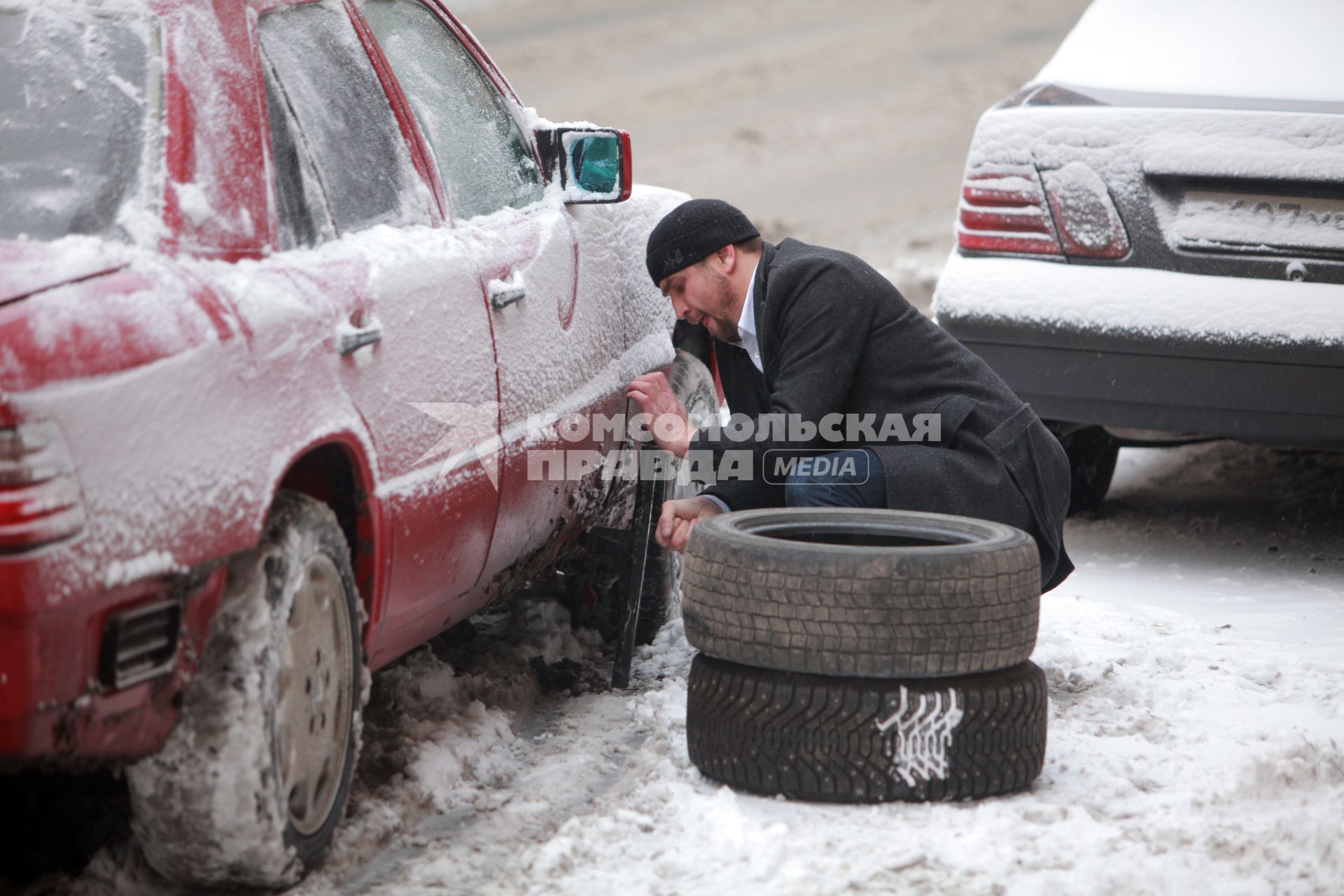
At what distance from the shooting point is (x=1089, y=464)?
6098 millimetres

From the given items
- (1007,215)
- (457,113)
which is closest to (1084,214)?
(1007,215)

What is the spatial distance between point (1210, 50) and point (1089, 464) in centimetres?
158

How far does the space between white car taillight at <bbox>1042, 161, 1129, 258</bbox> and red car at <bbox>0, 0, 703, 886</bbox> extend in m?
1.91

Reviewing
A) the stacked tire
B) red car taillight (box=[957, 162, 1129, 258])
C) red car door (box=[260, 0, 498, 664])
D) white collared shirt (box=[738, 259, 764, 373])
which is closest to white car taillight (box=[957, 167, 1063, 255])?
red car taillight (box=[957, 162, 1129, 258])

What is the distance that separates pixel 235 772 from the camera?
2.63m

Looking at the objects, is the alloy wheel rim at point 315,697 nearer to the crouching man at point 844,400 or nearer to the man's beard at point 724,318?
the crouching man at point 844,400

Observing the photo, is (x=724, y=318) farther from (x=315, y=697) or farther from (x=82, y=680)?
(x=82, y=680)

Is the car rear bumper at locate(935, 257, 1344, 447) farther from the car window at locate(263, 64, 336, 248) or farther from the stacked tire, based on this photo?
the car window at locate(263, 64, 336, 248)

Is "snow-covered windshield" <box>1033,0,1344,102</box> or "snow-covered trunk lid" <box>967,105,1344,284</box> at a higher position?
"snow-covered windshield" <box>1033,0,1344,102</box>

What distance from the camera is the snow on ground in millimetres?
2977

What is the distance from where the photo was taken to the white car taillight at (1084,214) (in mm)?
4973

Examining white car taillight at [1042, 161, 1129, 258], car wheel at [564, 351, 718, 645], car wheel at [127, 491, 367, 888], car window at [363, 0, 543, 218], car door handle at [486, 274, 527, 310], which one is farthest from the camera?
white car taillight at [1042, 161, 1129, 258]

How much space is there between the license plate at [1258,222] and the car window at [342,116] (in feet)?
8.33

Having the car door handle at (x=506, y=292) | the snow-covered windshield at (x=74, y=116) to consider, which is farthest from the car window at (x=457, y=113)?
the snow-covered windshield at (x=74, y=116)
